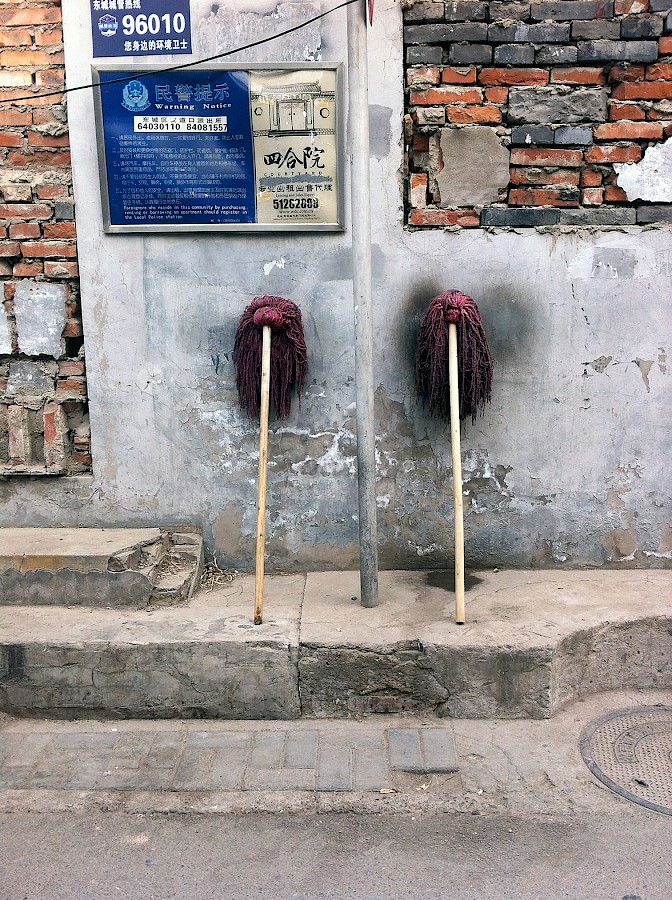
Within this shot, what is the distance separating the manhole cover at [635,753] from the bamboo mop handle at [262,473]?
1.63m

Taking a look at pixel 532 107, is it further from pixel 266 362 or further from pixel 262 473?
pixel 262 473

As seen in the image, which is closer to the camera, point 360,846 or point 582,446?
point 360,846

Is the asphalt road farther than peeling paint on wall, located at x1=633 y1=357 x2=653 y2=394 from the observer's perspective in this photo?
No

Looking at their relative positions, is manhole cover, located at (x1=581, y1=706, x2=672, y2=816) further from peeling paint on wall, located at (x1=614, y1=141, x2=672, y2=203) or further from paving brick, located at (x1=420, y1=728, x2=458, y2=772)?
peeling paint on wall, located at (x1=614, y1=141, x2=672, y2=203)

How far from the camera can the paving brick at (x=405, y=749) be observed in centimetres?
321

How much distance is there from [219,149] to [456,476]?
2.15 meters

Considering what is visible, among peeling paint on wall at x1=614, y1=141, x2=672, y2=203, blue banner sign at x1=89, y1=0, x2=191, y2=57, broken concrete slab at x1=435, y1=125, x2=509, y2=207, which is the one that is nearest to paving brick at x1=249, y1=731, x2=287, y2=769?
broken concrete slab at x1=435, y1=125, x2=509, y2=207

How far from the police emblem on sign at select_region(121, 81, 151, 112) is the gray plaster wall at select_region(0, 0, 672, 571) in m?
0.20

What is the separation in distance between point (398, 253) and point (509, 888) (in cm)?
305

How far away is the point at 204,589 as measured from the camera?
14.0 ft

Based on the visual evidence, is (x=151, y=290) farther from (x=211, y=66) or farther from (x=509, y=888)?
(x=509, y=888)

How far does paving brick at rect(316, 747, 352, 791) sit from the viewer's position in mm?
3096

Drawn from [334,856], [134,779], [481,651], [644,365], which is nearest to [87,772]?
[134,779]

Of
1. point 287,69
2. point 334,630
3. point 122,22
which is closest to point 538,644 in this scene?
point 334,630
